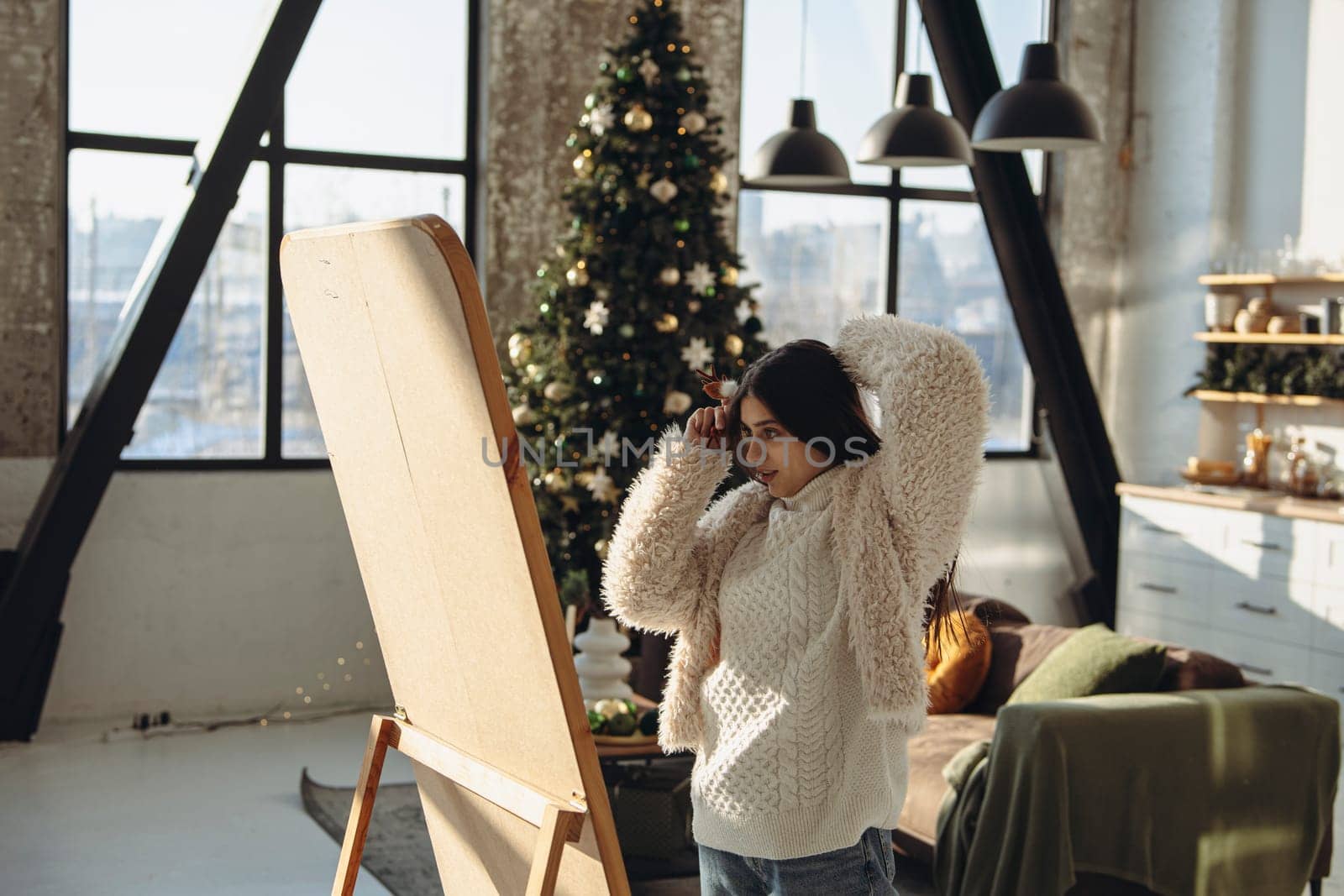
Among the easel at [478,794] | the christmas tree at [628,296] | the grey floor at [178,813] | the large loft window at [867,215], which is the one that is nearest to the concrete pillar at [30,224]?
the grey floor at [178,813]

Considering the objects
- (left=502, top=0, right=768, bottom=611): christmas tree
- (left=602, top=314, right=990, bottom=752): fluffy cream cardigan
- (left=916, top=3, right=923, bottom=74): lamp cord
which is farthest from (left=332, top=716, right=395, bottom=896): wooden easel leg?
(left=916, top=3, right=923, bottom=74): lamp cord

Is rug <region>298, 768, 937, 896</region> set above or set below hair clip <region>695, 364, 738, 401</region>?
below

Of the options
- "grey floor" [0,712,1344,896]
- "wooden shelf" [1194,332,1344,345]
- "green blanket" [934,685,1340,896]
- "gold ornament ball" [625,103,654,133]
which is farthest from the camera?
"wooden shelf" [1194,332,1344,345]

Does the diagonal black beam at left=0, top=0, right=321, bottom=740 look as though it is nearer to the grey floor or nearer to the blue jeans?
the grey floor

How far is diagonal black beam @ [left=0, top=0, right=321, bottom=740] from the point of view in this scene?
15.5 feet

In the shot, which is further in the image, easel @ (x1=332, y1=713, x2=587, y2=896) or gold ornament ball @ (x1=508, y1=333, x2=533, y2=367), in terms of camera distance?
gold ornament ball @ (x1=508, y1=333, x2=533, y2=367)

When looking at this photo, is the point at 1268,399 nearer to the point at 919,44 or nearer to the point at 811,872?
the point at 919,44

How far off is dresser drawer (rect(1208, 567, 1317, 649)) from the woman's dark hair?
4383 millimetres

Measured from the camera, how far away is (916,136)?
4457mm

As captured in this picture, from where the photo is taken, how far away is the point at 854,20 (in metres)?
7.06

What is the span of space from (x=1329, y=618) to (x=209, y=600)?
4.61 meters

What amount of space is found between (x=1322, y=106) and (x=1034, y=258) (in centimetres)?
162

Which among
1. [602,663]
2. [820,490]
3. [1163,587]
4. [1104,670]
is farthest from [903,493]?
[1163,587]

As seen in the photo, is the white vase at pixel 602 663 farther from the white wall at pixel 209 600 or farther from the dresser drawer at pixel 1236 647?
the dresser drawer at pixel 1236 647
